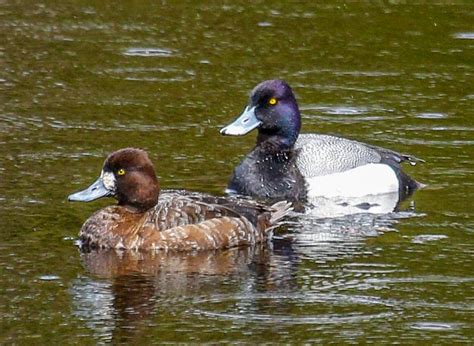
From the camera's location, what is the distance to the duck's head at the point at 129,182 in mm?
11234

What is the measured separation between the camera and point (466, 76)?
672 inches

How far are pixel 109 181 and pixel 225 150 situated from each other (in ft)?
11.4

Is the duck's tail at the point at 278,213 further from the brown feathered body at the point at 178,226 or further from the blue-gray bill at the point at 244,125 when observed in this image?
the blue-gray bill at the point at 244,125

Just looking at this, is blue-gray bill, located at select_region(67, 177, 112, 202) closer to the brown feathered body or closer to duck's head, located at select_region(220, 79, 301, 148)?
the brown feathered body

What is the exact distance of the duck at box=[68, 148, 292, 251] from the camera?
437 inches

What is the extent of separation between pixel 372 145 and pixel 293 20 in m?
4.93

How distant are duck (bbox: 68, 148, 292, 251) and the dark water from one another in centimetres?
16

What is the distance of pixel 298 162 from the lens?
44.9 feet

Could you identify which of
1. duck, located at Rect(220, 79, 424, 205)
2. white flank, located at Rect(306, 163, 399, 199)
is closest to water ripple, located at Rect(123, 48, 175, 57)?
duck, located at Rect(220, 79, 424, 205)

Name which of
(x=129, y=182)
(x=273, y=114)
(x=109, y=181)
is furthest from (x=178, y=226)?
(x=273, y=114)

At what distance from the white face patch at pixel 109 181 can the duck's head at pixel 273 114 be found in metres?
2.64

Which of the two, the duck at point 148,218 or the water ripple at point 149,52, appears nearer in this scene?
the duck at point 148,218

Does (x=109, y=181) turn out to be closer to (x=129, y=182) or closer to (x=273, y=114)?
(x=129, y=182)

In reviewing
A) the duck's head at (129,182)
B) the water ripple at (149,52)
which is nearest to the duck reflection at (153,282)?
the duck's head at (129,182)
